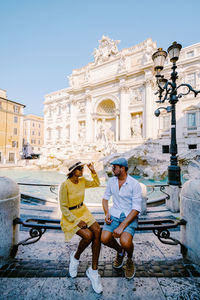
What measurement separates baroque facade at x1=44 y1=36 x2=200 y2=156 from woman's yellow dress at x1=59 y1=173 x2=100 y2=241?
1445 cm

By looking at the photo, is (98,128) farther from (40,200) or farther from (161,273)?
(161,273)

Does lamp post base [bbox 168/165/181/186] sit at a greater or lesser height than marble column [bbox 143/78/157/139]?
lesser

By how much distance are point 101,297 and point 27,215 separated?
9.14 ft

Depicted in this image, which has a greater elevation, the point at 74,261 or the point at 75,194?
the point at 75,194

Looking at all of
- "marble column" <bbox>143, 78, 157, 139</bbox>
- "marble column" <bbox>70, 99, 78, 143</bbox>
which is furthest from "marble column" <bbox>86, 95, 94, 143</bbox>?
"marble column" <bbox>143, 78, 157, 139</bbox>

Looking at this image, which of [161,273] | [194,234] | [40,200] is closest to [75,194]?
[161,273]

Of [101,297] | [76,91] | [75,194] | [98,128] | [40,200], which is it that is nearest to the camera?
[101,297]

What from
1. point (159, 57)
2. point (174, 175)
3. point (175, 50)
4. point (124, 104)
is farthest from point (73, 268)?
point (124, 104)

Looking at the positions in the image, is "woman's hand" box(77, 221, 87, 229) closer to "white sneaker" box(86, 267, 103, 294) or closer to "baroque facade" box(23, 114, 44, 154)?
"white sneaker" box(86, 267, 103, 294)

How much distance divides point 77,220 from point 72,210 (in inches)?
6.9

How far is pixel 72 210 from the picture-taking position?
2.09 m

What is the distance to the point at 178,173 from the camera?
14.3 feet

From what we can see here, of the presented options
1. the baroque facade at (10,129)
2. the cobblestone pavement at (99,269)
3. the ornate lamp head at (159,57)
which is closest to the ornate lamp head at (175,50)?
the ornate lamp head at (159,57)

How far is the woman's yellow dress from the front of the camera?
6.32 ft
